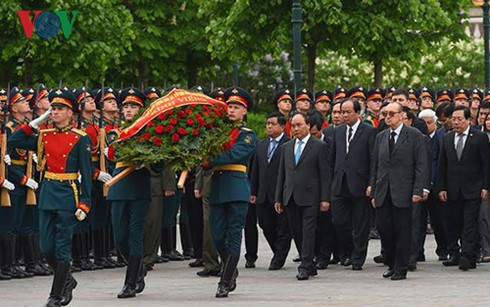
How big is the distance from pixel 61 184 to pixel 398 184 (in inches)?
177

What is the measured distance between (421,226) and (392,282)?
99.8 inches

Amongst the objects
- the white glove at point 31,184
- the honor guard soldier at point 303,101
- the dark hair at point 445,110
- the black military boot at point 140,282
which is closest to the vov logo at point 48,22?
the honor guard soldier at point 303,101

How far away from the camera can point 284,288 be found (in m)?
17.8

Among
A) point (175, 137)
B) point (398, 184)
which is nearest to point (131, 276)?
point (175, 137)

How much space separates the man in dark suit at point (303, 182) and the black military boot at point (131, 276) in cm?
286

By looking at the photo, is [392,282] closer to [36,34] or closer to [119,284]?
[119,284]

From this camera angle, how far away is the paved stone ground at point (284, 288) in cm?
1627

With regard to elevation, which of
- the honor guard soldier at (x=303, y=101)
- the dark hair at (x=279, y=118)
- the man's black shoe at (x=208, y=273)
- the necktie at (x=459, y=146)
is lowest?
the man's black shoe at (x=208, y=273)

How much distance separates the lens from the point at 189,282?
18641 millimetres

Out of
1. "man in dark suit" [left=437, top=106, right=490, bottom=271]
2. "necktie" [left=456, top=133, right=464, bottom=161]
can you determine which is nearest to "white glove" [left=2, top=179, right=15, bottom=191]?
"man in dark suit" [left=437, top=106, right=490, bottom=271]

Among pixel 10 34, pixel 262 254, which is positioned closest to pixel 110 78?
pixel 10 34

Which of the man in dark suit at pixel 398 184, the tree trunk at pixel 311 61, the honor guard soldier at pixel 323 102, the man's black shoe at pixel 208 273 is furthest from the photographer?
the tree trunk at pixel 311 61

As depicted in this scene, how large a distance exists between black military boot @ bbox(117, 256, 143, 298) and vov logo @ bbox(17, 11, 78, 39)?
51.0ft

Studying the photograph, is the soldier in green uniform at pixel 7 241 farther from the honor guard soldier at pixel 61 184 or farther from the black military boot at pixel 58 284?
the black military boot at pixel 58 284
